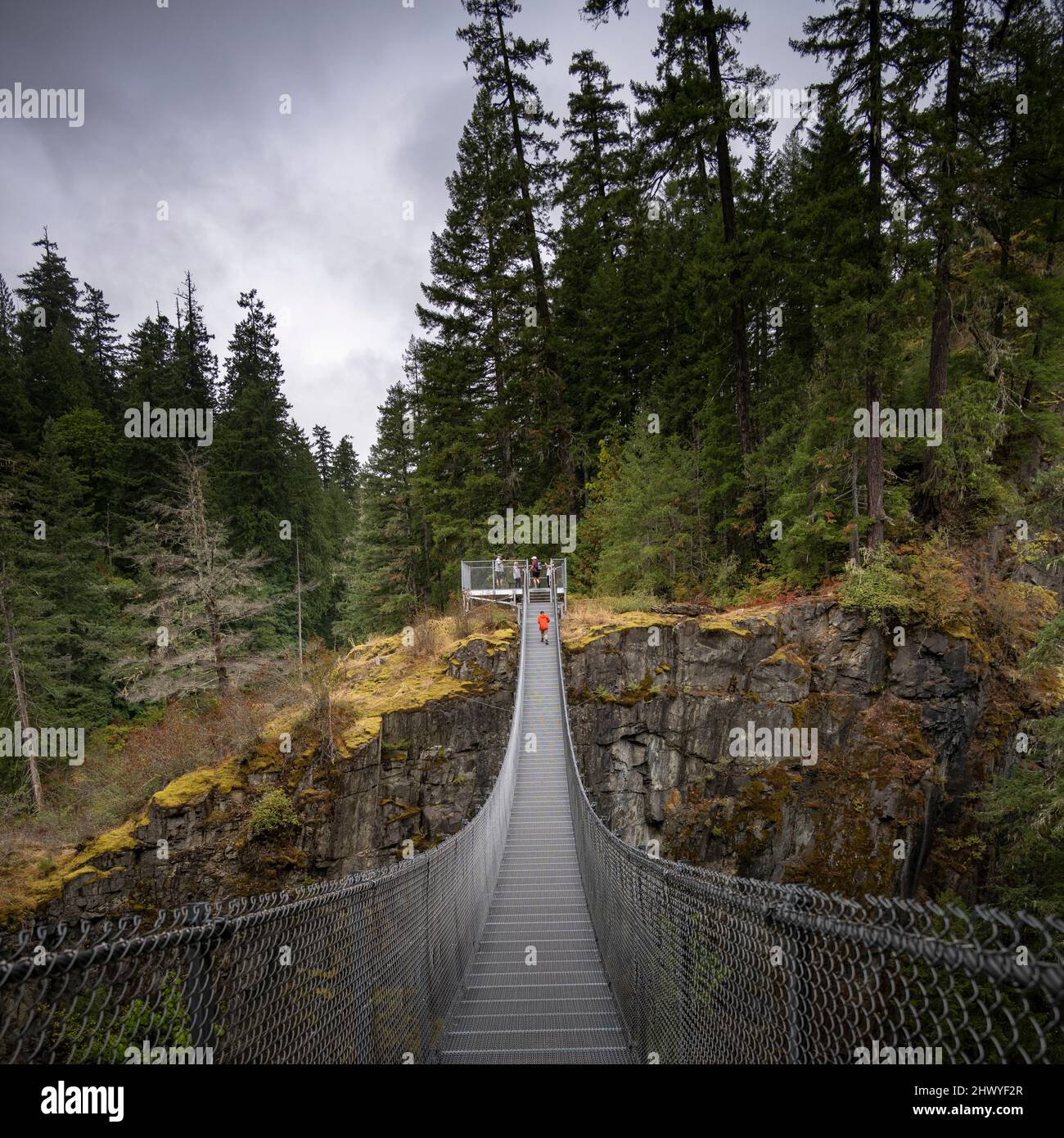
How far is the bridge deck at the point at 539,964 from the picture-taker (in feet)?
14.5

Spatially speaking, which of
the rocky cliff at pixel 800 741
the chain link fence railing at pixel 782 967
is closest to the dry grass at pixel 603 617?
the rocky cliff at pixel 800 741

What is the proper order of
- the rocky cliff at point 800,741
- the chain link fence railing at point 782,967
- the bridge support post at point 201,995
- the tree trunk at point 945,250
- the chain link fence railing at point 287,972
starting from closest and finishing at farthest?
the chain link fence railing at point 782,967 < the chain link fence railing at point 287,972 < the bridge support post at point 201,995 < the tree trunk at point 945,250 < the rocky cliff at point 800,741

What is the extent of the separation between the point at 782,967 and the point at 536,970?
14.2 feet

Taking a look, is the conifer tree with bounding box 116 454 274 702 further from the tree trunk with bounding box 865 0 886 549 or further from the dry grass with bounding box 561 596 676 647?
the tree trunk with bounding box 865 0 886 549

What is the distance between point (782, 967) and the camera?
2.26m

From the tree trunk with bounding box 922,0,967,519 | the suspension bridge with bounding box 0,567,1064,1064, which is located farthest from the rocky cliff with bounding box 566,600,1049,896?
the tree trunk with bounding box 922,0,967,519

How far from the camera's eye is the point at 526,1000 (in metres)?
5.16

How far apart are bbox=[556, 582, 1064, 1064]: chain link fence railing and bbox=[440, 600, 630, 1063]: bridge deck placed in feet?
→ 1.33

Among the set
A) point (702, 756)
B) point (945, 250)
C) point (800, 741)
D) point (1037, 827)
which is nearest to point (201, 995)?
point (702, 756)

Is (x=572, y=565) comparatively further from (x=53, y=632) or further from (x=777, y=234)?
(x=53, y=632)

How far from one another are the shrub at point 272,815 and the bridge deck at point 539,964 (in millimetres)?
3671

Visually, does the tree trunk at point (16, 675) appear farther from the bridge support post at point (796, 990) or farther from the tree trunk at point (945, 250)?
the tree trunk at point (945, 250)

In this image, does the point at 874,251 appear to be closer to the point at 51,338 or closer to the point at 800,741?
the point at 800,741

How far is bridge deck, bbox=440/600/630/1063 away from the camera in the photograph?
4426 mm
